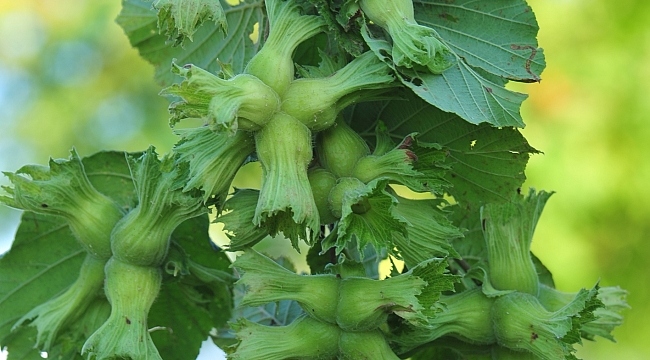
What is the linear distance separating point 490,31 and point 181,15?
55 cm

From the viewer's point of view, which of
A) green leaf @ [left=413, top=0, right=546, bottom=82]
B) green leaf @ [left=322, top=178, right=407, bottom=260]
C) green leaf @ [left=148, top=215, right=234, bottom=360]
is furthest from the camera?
green leaf @ [left=148, top=215, right=234, bottom=360]

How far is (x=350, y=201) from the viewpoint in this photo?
119 cm

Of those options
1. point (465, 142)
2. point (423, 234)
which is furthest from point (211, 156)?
point (465, 142)

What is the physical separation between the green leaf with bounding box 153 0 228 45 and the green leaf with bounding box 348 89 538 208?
0.35m

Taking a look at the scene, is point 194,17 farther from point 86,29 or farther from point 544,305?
point 86,29

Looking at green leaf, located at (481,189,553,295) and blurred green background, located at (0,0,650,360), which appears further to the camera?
blurred green background, located at (0,0,650,360)

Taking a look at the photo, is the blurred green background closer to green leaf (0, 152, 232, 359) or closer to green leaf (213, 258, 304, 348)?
green leaf (213, 258, 304, 348)

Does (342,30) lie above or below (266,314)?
above

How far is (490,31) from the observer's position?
58.4 inches

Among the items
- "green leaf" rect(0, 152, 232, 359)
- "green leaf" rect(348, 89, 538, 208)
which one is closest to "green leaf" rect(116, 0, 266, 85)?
"green leaf" rect(0, 152, 232, 359)

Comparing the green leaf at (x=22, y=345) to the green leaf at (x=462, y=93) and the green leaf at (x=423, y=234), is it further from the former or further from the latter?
the green leaf at (x=462, y=93)

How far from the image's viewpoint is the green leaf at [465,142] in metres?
1.45

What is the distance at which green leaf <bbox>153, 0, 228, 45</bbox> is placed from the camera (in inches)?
50.0

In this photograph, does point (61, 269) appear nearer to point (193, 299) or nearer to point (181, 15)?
point (193, 299)
